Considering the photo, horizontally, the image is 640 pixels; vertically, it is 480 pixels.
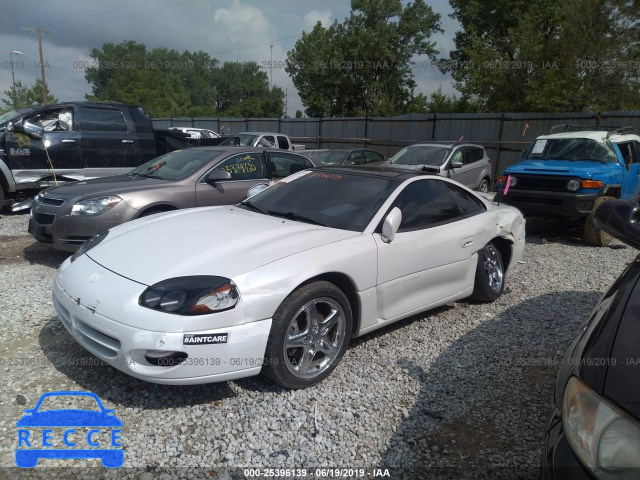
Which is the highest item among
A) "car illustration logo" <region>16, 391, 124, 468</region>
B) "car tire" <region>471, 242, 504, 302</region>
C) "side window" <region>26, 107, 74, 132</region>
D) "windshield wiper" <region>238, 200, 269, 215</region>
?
"side window" <region>26, 107, 74, 132</region>

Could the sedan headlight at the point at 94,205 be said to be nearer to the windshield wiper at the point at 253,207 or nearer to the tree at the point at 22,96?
the windshield wiper at the point at 253,207

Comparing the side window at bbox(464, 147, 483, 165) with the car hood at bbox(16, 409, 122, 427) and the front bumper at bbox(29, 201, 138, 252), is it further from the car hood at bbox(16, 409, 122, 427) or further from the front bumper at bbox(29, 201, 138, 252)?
the car hood at bbox(16, 409, 122, 427)

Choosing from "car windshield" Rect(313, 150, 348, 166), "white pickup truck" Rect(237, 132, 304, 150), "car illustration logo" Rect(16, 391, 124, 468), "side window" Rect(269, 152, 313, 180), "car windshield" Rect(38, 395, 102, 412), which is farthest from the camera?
"white pickup truck" Rect(237, 132, 304, 150)

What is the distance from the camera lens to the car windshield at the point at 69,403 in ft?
9.60

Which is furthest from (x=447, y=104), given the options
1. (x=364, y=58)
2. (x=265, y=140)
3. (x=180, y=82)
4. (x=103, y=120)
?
(x=180, y=82)

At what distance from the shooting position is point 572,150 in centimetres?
922

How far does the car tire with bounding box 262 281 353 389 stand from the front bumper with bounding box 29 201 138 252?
3.18m

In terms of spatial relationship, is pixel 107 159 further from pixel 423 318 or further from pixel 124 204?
pixel 423 318

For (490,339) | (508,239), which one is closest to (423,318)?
(490,339)

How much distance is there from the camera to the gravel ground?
103 inches

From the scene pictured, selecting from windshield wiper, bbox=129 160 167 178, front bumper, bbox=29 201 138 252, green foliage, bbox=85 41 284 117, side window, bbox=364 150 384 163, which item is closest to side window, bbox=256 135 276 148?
side window, bbox=364 150 384 163

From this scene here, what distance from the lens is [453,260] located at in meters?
4.29

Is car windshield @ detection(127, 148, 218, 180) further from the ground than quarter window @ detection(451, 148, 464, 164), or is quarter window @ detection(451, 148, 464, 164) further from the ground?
car windshield @ detection(127, 148, 218, 180)

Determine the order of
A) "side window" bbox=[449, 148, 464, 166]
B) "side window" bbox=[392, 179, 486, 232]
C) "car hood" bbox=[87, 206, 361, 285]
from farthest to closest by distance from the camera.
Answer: "side window" bbox=[449, 148, 464, 166], "side window" bbox=[392, 179, 486, 232], "car hood" bbox=[87, 206, 361, 285]
